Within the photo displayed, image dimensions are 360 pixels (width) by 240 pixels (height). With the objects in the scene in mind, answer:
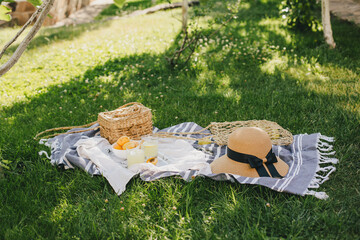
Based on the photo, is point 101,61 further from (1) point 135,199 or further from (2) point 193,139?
(1) point 135,199

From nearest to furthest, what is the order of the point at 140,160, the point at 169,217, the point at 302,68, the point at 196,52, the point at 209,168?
1. the point at 169,217
2. the point at 209,168
3. the point at 140,160
4. the point at 302,68
5. the point at 196,52

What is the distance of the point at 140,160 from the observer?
2992 millimetres

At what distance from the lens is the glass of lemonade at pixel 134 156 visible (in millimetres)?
2948

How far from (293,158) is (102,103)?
2.73m

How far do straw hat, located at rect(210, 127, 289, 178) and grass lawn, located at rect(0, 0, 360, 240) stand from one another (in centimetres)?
18

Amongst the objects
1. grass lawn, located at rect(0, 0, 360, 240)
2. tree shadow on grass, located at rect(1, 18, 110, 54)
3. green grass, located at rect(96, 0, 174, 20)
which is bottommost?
grass lawn, located at rect(0, 0, 360, 240)

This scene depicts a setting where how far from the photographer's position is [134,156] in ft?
Result: 9.68

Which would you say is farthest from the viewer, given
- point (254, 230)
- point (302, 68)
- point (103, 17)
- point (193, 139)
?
point (103, 17)

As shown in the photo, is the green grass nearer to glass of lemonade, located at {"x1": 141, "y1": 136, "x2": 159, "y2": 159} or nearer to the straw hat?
glass of lemonade, located at {"x1": 141, "y1": 136, "x2": 159, "y2": 159}

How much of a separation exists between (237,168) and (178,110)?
1.64 metres

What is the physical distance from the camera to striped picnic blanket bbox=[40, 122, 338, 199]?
8.34ft

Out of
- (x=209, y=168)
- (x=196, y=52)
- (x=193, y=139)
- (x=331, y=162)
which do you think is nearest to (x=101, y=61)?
(x=196, y=52)

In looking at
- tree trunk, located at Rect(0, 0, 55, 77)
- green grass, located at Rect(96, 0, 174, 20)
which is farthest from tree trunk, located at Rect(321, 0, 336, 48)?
green grass, located at Rect(96, 0, 174, 20)

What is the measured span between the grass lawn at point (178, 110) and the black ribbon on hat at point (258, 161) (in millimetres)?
205
